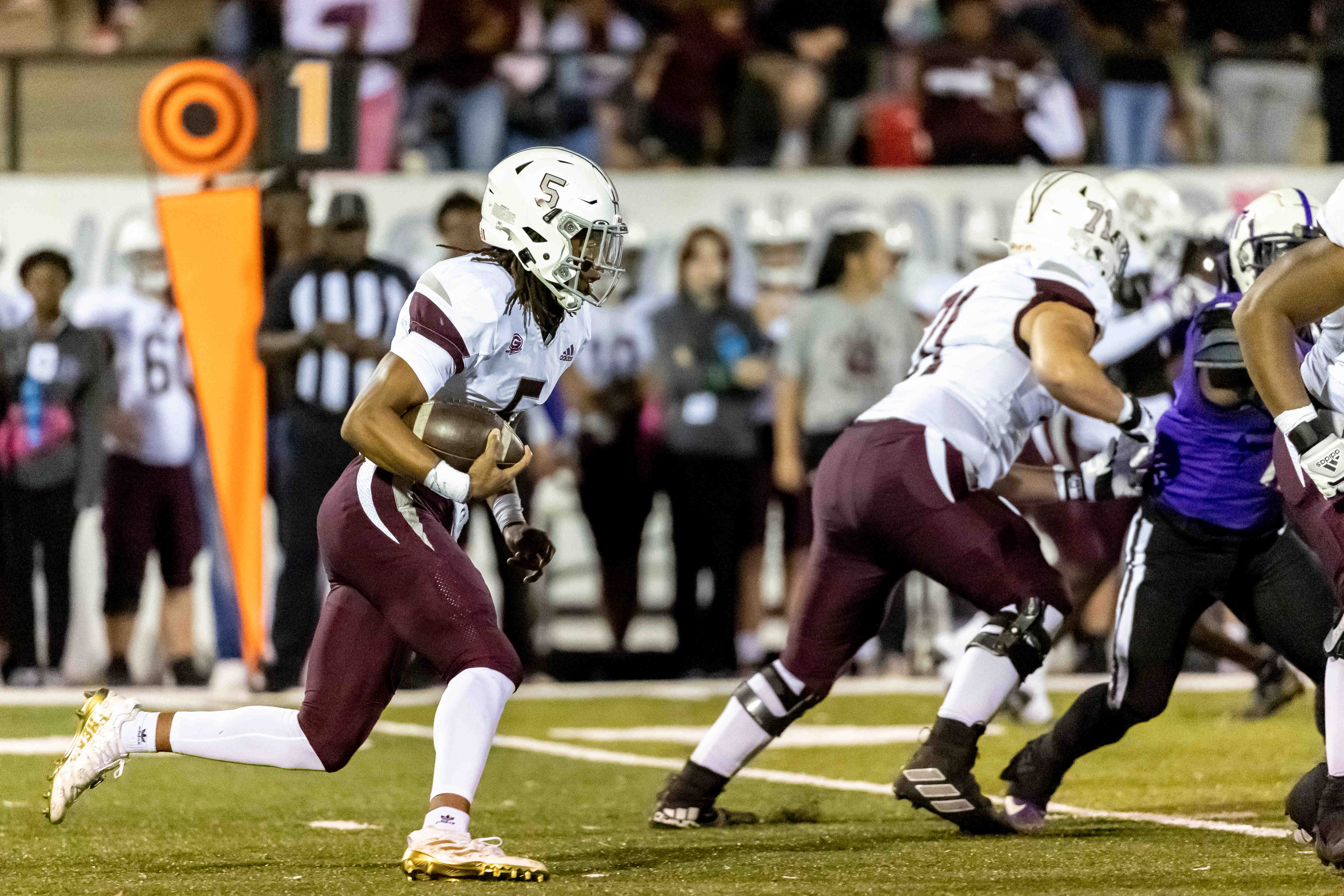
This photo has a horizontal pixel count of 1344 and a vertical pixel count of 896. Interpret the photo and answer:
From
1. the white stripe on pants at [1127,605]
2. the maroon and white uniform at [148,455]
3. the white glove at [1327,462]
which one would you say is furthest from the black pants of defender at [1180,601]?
the maroon and white uniform at [148,455]

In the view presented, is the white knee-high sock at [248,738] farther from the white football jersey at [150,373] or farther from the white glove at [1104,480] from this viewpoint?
A: the white football jersey at [150,373]

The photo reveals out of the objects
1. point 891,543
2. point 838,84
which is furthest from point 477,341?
point 838,84

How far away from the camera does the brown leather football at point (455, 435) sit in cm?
421

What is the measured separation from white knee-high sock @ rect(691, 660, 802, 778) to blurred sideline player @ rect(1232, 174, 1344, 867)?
1.32 meters

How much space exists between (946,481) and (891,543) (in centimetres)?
20

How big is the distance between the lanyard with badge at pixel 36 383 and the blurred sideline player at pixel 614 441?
2225mm

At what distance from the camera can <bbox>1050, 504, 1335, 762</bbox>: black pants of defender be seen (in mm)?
4699

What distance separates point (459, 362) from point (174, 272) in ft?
14.2

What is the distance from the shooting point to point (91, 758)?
4426 millimetres

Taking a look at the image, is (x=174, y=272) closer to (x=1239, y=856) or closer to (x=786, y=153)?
(x=786, y=153)

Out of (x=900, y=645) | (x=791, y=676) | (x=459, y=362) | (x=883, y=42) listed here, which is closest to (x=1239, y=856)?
(x=791, y=676)

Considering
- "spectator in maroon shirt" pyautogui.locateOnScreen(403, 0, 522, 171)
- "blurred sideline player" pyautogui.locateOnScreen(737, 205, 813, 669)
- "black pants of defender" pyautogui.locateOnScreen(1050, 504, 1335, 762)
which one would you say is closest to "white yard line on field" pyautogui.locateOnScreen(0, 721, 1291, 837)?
"black pants of defender" pyautogui.locateOnScreen(1050, 504, 1335, 762)

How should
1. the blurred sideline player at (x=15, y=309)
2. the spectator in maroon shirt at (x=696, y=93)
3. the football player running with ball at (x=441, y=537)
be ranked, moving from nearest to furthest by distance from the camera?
1. the football player running with ball at (x=441, y=537)
2. the blurred sideline player at (x=15, y=309)
3. the spectator in maroon shirt at (x=696, y=93)

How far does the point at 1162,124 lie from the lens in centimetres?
1019
